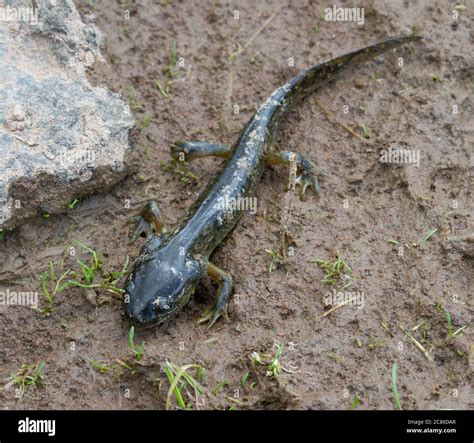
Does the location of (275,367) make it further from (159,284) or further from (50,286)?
(50,286)

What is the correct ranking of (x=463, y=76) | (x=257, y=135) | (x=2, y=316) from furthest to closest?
(x=463, y=76) → (x=257, y=135) → (x=2, y=316)

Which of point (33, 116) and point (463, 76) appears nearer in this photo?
point (33, 116)

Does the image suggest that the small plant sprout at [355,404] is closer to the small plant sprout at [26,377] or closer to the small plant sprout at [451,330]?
the small plant sprout at [451,330]

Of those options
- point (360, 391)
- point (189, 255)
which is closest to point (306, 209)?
point (189, 255)
